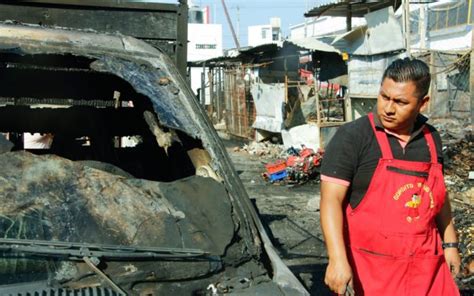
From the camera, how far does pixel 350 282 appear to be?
93.1 inches

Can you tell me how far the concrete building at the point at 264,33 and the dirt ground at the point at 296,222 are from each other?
32186mm

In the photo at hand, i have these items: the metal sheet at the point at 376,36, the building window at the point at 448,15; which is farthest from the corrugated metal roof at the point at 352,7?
the building window at the point at 448,15

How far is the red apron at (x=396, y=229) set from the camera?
2.46 m

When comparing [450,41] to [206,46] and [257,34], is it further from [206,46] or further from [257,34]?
[257,34]

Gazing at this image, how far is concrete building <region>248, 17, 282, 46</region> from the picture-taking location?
4425 centimetres

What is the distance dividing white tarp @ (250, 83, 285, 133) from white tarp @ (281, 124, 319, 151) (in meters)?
0.73

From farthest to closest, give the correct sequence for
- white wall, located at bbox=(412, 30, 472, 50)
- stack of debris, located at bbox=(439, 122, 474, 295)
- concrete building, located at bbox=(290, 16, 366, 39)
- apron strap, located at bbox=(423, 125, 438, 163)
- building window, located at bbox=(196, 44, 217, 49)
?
building window, located at bbox=(196, 44, 217, 49) → concrete building, located at bbox=(290, 16, 366, 39) → white wall, located at bbox=(412, 30, 472, 50) → stack of debris, located at bbox=(439, 122, 474, 295) → apron strap, located at bbox=(423, 125, 438, 163)

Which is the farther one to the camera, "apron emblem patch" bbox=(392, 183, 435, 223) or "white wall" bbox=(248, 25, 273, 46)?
"white wall" bbox=(248, 25, 273, 46)

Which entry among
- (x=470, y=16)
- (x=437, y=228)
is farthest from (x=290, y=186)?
(x=470, y=16)

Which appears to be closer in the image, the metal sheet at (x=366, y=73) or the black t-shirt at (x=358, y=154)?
the black t-shirt at (x=358, y=154)

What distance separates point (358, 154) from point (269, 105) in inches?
615

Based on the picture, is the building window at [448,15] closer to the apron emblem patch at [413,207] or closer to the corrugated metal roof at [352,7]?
the corrugated metal roof at [352,7]

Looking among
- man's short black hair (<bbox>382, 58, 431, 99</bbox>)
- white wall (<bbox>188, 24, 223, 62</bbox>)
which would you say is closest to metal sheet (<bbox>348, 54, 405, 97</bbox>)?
man's short black hair (<bbox>382, 58, 431, 99</bbox>)

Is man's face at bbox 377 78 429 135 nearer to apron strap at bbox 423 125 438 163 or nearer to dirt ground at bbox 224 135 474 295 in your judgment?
apron strap at bbox 423 125 438 163
